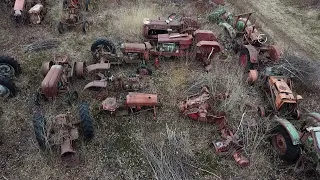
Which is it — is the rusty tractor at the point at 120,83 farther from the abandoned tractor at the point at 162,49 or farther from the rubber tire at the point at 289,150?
the rubber tire at the point at 289,150

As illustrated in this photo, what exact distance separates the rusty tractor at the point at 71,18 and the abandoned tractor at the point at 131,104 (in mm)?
3504

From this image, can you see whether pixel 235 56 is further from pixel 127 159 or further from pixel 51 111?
pixel 51 111

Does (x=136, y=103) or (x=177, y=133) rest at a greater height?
(x=136, y=103)

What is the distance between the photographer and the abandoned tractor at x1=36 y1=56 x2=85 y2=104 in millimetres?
6938

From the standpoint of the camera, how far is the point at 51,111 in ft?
23.3

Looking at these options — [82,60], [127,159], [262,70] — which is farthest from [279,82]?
[82,60]

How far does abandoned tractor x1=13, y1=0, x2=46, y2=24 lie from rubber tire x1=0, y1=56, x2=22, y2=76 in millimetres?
2223

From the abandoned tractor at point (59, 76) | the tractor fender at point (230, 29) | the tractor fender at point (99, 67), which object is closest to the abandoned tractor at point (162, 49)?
the tractor fender at point (99, 67)

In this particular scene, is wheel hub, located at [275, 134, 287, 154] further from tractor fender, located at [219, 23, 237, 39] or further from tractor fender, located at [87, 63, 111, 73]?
tractor fender, located at [87, 63, 111, 73]

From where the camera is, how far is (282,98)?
22.9ft

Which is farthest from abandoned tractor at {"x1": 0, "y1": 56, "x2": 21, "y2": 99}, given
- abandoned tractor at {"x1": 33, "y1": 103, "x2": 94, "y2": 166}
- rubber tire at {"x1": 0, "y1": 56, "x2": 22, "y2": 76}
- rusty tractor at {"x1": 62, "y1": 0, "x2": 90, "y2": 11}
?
rusty tractor at {"x1": 62, "y1": 0, "x2": 90, "y2": 11}

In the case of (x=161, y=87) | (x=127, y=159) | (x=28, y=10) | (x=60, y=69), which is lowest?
(x=127, y=159)

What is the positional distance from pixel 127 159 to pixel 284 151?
330 centimetres

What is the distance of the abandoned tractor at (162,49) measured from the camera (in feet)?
27.0
